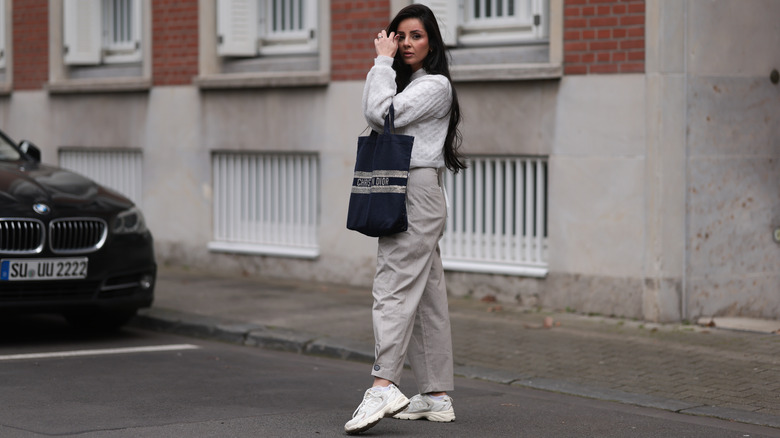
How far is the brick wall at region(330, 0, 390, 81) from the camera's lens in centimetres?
1145

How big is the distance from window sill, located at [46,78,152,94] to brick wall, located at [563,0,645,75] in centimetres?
541

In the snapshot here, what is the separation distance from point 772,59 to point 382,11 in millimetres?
3501

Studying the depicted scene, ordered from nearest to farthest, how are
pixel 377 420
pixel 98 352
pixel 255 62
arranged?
1. pixel 377 420
2. pixel 98 352
3. pixel 255 62

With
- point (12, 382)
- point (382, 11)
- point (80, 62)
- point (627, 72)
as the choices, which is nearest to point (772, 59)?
point (627, 72)

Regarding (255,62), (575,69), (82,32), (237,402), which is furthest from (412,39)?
(82,32)

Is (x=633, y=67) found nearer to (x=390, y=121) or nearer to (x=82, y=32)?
(x=390, y=121)

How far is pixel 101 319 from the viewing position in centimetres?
923

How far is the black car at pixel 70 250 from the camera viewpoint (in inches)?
325

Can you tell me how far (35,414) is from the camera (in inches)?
240

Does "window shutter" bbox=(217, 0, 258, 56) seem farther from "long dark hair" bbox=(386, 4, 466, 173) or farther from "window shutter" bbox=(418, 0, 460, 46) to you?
"long dark hair" bbox=(386, 4, 466, 173)

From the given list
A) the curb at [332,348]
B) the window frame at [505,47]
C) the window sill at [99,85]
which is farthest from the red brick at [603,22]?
the window sill at [99,85]

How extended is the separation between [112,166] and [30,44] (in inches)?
89.0

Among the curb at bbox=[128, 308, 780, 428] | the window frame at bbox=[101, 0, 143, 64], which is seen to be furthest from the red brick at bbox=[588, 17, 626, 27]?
the window frame at bbox=[101, 0, 143, 64]

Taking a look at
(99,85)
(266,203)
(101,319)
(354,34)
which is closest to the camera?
(101,319)
